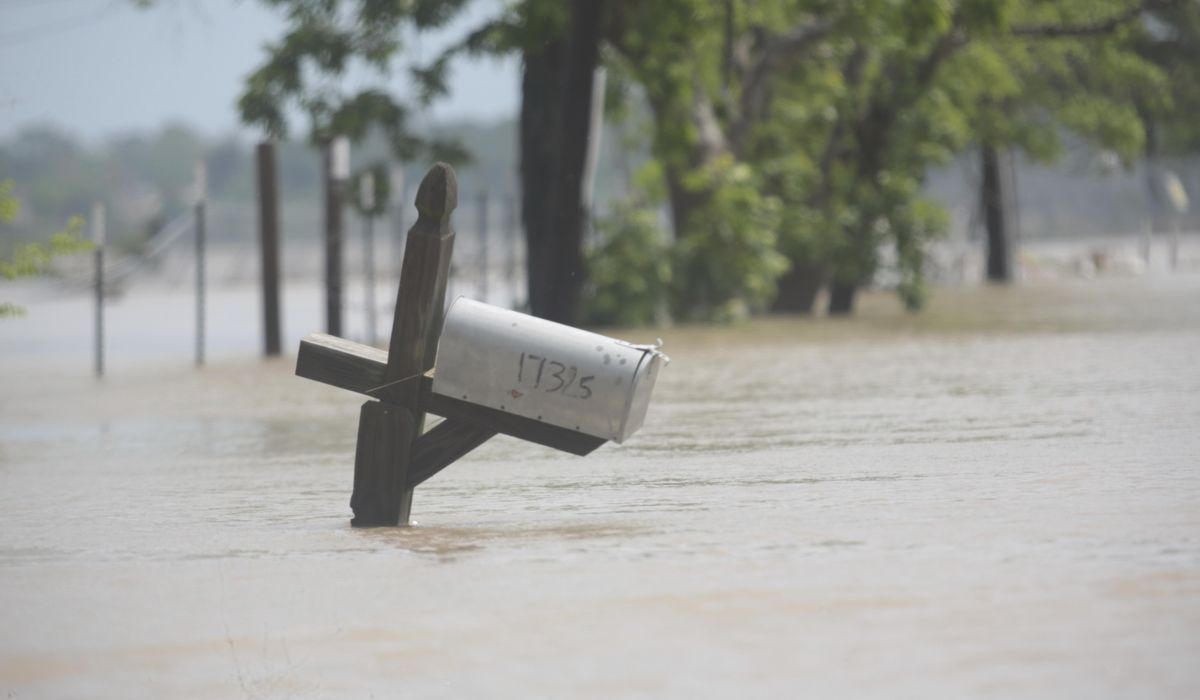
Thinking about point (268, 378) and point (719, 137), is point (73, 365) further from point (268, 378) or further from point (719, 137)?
point (719, 137)

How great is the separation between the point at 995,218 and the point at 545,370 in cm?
3535

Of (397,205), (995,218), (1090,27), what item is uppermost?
(1090,27)

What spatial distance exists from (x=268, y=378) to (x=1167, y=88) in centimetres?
2271

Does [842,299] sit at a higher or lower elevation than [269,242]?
lower

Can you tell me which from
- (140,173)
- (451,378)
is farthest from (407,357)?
(140,173)

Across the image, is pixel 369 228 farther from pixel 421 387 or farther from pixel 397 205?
pixel 421 387

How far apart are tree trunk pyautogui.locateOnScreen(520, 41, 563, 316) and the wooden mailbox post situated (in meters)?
15.2

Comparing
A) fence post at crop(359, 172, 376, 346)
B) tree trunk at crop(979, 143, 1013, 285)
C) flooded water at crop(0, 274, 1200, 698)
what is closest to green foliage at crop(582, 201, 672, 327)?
fence post at crop(359, 172, 376, 346)

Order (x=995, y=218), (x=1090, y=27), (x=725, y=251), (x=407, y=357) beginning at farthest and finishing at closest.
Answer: (x=995, y=218) < (x=1090, y=27) < (x=725, y=251) < (x=407, y=357)

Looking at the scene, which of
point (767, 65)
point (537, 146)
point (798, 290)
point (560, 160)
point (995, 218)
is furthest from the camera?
point (995, 218)

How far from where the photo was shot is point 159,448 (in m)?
10.5

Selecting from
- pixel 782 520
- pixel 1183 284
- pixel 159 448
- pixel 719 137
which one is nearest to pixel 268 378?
pixel 159 448

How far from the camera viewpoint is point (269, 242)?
67.6 feet

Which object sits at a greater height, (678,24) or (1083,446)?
(678,24)
